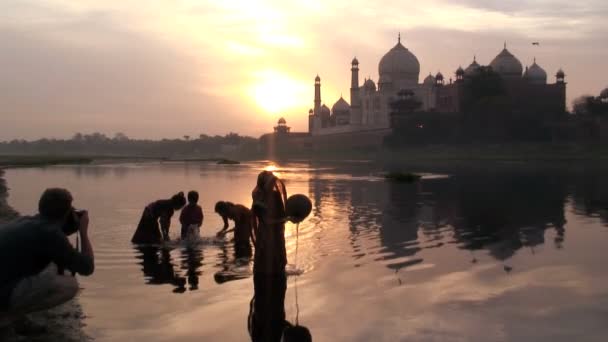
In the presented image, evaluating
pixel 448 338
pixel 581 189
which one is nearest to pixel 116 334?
pixel 448 338

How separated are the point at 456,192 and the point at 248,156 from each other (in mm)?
82722

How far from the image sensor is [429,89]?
74.8 meters

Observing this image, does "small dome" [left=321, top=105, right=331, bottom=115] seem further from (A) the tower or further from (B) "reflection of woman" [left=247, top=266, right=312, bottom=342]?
(B) "reflection of woman" [left=247, top=266, right=312, bottom=342]

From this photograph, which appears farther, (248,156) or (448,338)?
A: (248,156)

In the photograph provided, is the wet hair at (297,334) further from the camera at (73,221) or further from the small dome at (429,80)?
the small dome at (429,80)

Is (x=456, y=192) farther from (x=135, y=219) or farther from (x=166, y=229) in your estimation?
(x=166, y=229)

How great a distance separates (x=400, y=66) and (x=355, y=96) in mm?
8982

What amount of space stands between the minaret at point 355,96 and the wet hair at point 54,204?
77521 mm

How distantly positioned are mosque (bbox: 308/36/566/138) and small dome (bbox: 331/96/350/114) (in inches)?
97.2

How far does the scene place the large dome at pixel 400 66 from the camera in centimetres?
7475

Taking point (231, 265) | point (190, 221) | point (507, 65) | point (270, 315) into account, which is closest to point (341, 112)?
point (507, 65)

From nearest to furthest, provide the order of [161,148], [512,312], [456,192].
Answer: [512,312] < [456,192] < [161,148]

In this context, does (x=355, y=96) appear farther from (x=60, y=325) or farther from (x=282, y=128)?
(x=60, y=325)

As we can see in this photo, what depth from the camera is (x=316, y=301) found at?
7.35 metres
